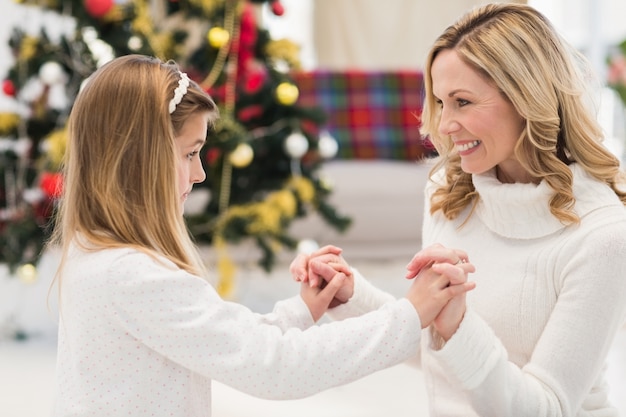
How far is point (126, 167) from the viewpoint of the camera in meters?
1.36

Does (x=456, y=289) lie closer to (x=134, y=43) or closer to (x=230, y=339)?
(x=230, y=339)

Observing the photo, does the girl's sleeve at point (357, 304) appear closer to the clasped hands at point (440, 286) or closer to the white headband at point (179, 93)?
the clasped hands at point (440, 286)

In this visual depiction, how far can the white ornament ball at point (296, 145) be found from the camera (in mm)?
3016

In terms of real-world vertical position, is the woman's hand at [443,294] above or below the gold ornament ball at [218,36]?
below

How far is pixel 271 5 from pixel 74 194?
188 centimetres

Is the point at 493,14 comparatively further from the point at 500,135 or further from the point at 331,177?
the point at 331,177

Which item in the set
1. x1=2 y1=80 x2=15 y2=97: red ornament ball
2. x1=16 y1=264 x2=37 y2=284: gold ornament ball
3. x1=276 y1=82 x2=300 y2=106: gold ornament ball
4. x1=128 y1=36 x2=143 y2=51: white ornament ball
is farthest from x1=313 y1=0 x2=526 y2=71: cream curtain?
x1=16 y1=264 x2=37 y2=284: gold ornament ball

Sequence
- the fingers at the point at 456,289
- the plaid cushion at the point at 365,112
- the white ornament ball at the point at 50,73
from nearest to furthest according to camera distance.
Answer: the fingers at the point at 456,289, the white ornament ball at the point at 50,73, the plaid cushion at the point at 365,112

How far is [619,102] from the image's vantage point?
15.9ft

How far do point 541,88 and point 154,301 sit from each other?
75 cm

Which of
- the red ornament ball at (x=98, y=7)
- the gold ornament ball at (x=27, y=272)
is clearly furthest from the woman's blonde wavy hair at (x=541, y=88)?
the gold ornament ball at (x=27, y=272)

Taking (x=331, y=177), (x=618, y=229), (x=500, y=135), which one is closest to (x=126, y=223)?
(x=500, y=135)

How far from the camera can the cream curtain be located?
223 inches

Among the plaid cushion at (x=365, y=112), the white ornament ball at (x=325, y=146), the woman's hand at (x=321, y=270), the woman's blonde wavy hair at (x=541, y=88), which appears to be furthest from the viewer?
the plaid cushion at (x=365, y=112)
